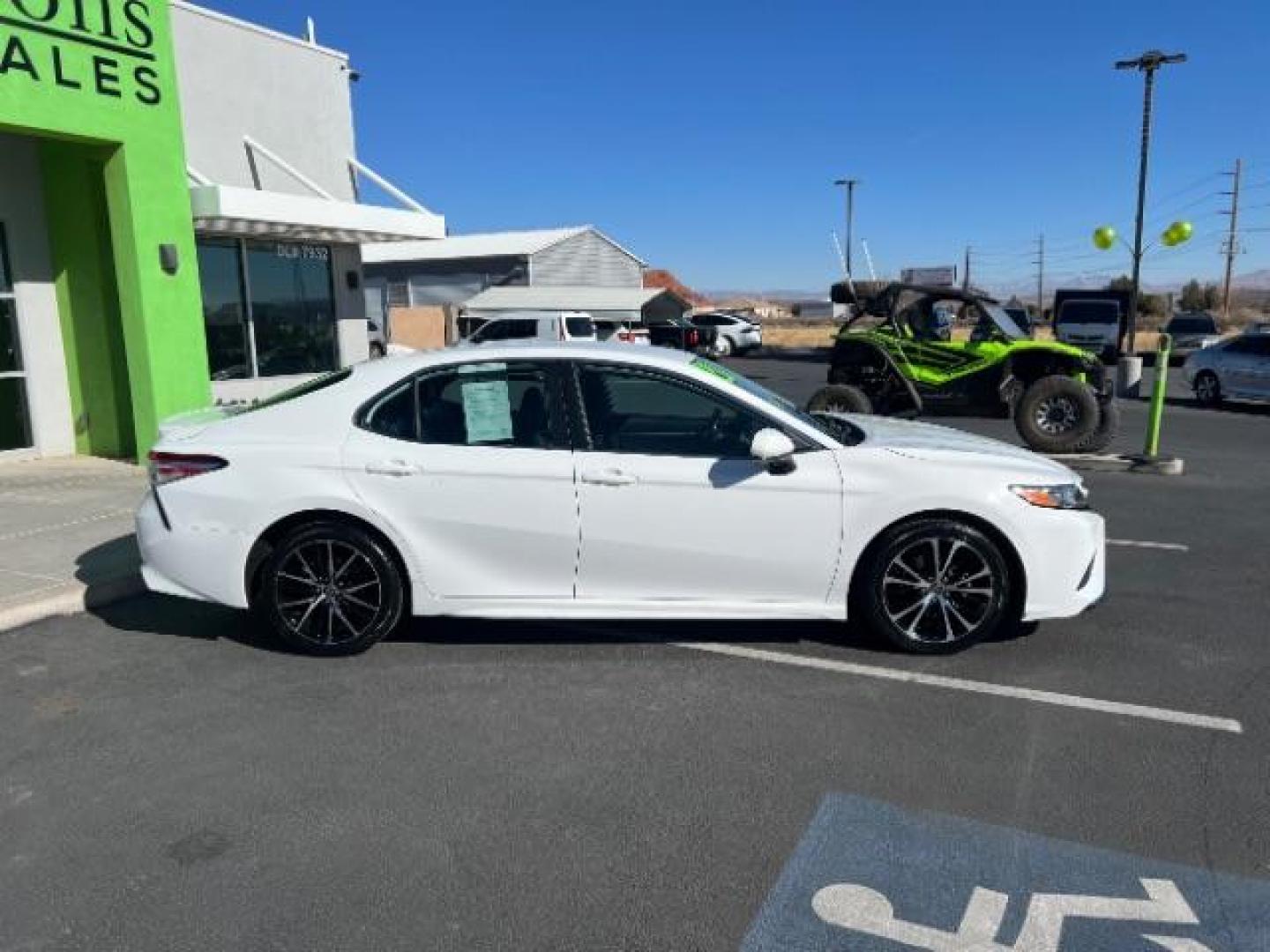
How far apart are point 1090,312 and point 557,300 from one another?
2187cm

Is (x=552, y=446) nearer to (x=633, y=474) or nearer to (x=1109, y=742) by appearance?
(x=633, y=474)

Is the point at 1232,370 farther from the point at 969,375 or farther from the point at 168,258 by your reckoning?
the point at 168,258

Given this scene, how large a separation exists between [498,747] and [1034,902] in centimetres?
194

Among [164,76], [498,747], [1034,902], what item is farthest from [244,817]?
[164,76]

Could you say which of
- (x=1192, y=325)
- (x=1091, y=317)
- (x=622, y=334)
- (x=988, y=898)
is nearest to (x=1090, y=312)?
(x=1091, y=317)

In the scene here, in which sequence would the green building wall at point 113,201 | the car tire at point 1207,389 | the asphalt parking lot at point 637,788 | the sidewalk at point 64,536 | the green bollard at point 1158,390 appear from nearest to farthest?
the asphalt parking lot at point 637,788
the sidewalk at point 64,536
the green building wall at point 113,201
the green bollard at point 1158,390
the car tire at point 1207,389

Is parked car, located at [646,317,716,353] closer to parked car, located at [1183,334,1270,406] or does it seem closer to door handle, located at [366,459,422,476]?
parked car, located at [1183,334,1270,406]

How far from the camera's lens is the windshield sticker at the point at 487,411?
461 cm

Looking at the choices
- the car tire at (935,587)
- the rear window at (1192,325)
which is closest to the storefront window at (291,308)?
the car tire at (935,587)

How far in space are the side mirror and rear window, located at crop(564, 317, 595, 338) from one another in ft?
66.6

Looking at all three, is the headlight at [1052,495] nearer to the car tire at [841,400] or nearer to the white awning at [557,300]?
the car tire at [841,400]

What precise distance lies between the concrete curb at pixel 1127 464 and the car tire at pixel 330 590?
7698mm

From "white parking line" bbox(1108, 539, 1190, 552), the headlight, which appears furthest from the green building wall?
"white parking line" bbox(1108, 539, 1190, 552)

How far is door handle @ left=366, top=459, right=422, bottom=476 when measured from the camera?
4.54 metres
